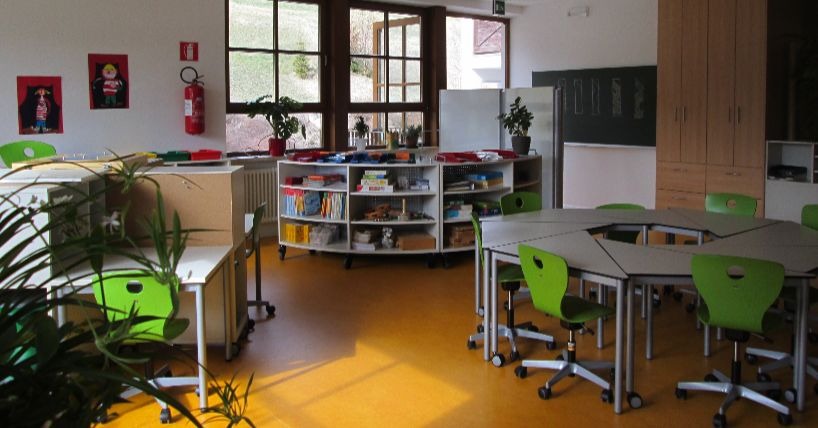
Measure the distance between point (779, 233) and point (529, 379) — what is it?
1954 mm

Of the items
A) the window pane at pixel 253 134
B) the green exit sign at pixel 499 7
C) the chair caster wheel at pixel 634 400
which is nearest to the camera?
the chair caster wheel at pixel 634 400

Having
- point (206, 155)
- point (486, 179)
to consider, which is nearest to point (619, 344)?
point (486, 179)

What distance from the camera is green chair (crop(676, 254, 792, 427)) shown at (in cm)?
360

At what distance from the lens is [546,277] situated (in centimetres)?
401

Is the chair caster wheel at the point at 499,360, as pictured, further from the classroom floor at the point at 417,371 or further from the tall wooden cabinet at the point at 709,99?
the tall wooden cabinet at the point at 709,99

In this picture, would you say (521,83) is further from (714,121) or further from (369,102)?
(714,121)

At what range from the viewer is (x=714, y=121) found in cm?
860

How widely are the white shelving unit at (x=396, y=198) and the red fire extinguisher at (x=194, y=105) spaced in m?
1.13

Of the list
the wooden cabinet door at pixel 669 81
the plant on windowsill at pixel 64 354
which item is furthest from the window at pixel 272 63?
the plant on windowsill at pixel 64 354

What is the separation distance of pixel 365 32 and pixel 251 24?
164 cm

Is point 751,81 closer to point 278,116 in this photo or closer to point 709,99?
point 709,99

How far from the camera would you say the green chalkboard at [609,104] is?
31.9ft

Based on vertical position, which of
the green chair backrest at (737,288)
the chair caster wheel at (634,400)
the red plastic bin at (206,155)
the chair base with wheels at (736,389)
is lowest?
the chair caster wheel at (634,400)

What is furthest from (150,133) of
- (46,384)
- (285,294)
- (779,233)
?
(46,384)
